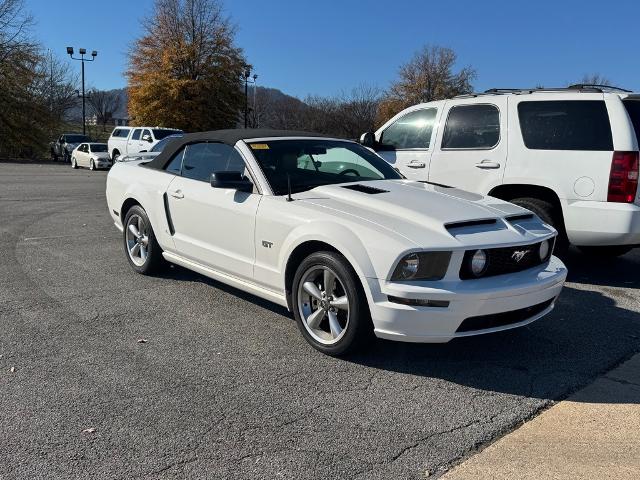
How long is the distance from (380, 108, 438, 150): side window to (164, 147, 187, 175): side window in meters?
2.78

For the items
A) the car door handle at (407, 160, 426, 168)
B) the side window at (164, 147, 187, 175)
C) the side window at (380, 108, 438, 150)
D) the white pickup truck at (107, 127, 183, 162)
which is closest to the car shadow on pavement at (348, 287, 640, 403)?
the side window at (164, 147, 187, 175)

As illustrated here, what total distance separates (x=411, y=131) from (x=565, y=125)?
2021 millimetres

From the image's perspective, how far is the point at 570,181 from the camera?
229 inches

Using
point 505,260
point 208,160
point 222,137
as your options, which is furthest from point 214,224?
point 505,260

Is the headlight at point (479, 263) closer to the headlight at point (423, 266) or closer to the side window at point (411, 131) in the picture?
the headlight at point (423, 266)

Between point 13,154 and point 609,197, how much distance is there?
121 ft

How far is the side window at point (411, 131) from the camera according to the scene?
7262mm

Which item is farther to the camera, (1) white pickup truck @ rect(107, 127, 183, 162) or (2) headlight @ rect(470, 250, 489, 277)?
(1) white pickup truck @ rect(107, 127, 183, 162)

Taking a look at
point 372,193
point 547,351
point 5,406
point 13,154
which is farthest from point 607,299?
point 13,154

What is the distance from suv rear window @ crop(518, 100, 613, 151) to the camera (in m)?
5.71

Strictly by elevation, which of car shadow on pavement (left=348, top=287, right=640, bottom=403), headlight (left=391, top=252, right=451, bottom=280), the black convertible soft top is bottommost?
car shadow on pavement (left=348, top=287, right=640, bottom=403)

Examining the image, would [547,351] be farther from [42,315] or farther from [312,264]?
[42,315]

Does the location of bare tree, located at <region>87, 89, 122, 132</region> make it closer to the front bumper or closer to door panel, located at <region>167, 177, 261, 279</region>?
door panel, located at <region>167, 177, 261, 279</region>

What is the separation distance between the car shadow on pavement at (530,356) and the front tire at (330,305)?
208 mm
